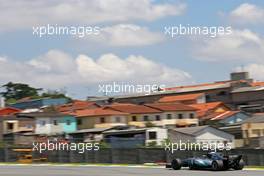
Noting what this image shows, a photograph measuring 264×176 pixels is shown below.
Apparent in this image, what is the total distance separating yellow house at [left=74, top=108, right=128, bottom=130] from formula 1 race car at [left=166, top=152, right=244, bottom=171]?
55894 mm

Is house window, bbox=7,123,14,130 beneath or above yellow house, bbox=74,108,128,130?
beneath

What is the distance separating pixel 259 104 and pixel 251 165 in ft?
266

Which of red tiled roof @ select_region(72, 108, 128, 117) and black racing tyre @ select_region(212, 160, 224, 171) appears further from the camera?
red tiled roof @ select_region(72, 108, 128, 117)

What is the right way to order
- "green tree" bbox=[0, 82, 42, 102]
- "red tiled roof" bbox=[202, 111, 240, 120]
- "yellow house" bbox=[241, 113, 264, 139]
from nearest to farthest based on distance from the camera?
1. "yellow house" bbox=[241, 113, 264, 139]
2. "red tiled roof" bbox=[202, 111, 240, 120]
3. "green tree" bbox=[0, 82, 42, 102]

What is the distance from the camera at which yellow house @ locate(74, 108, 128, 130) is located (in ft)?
292

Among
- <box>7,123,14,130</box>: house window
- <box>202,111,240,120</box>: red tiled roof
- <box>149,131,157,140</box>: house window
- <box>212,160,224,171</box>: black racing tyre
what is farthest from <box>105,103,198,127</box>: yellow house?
<box>212,160,224,171</box>: black racing tyre

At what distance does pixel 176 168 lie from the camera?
1260 inches

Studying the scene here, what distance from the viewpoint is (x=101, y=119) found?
89.2m

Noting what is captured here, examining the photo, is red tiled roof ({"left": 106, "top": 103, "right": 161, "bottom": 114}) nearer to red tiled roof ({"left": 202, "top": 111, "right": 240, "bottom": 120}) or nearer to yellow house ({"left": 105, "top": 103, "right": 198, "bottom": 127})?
yellow house ({"left": 105, "top": 103, "right": 198, "bottom": 127})

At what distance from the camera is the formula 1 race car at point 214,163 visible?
30828 mm

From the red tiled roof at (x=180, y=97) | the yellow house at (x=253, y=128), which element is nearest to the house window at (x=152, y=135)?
the yellow house at (x=253, y=128)

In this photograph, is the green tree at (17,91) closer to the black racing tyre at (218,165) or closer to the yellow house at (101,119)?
the yellow house at (101,119)

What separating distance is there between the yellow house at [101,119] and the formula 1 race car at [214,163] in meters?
55.9

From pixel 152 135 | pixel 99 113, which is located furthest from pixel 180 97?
pixel 152 135
